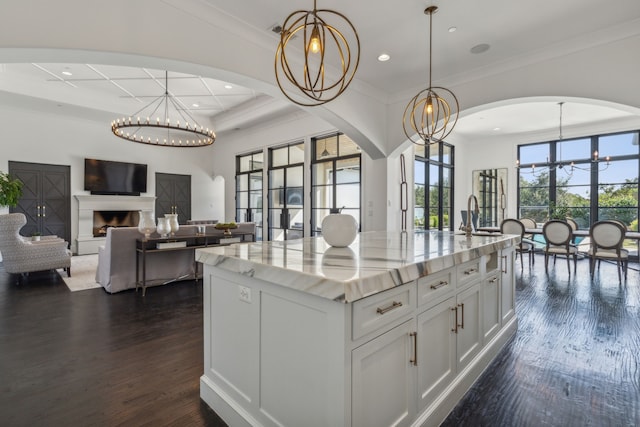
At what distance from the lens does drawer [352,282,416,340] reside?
3.93ft

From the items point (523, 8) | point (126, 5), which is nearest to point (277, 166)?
point (126, 5)

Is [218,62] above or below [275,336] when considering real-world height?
above

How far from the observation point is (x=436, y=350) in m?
1.73

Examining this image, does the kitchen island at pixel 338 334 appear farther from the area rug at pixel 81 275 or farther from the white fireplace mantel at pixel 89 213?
the white fireplace mantel at pixel 89 213

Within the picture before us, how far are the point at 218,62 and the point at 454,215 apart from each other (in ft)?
23.7

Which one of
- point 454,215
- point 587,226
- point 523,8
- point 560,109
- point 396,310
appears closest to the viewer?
point 396,310

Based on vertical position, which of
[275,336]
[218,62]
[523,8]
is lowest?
[275,336]

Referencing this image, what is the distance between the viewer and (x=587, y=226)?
25.2ft

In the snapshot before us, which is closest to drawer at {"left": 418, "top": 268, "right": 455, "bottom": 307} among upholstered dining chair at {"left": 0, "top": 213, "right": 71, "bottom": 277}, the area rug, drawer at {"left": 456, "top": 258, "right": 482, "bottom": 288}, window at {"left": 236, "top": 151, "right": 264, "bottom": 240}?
drawer at {"left": 456, "top": 258, "right": 482, "bottom": 288}

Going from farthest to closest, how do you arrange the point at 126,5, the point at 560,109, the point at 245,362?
1. the point at 560,109
2. the point at 126,5
3. the point at 245,362

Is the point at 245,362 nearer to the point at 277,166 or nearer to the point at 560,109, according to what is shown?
the point at 277,166

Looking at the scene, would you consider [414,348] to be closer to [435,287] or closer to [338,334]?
[435,287]

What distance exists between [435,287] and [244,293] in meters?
1.04

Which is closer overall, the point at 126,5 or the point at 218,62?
the point at 126,5
